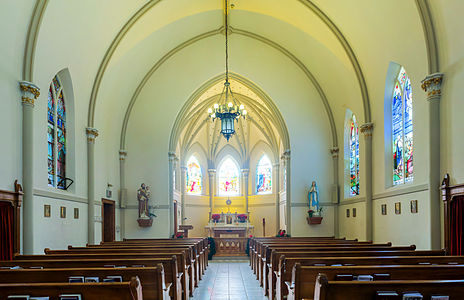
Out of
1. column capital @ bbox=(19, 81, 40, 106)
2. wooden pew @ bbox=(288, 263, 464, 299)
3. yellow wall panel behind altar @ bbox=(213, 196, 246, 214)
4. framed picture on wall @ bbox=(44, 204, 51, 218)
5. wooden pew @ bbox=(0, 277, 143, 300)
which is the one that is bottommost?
yellow wall panel behind altar @ bbox=(213, 196, 246, 214)

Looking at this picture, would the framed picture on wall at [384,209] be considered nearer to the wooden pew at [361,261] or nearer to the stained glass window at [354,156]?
the stained glass window at [354,156]

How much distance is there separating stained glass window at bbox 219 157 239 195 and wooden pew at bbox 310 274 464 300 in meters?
26.4

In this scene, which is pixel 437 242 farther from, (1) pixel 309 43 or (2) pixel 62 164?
(2) pixel 62 164

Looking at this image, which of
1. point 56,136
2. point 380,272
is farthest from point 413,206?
point 56,136

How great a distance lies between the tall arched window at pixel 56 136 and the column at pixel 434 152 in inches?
376

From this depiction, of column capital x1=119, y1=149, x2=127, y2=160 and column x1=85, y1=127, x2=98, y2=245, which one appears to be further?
column capital x1=119, y1=149, x2=127, y2=160

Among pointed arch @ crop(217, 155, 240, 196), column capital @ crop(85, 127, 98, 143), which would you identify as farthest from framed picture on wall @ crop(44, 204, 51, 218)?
pointed arch @ crop(217, 155, 240, 196)

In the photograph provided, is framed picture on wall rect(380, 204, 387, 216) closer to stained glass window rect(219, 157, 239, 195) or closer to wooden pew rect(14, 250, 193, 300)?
wooden pew rect(14, 250, 193, 300)

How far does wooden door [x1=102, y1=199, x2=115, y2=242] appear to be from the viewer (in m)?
15.8

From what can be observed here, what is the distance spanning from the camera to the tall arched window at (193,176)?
28623 mm

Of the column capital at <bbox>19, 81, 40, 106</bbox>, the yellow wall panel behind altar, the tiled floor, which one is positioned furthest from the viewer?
the yellow wall panel behind altar

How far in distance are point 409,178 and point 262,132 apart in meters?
15.9

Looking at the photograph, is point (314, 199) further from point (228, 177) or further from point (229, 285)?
point (228, 177)

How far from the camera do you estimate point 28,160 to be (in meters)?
9.46
